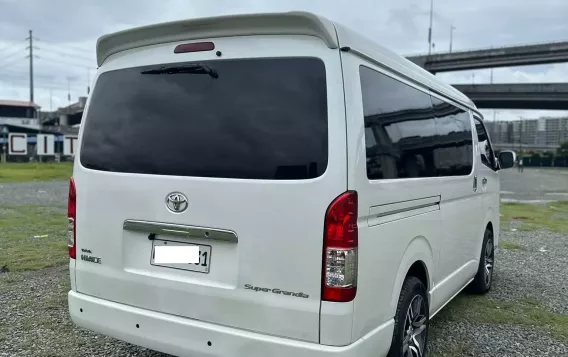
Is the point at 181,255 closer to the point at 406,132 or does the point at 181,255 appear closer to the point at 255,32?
the point at 255,32

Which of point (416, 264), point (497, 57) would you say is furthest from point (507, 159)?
point (497, 57)

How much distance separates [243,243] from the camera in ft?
8.95

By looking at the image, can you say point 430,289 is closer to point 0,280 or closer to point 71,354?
point 71,354

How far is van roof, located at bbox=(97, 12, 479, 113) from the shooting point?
2699 mm

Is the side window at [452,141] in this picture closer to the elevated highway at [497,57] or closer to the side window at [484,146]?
the side window at [484,146]

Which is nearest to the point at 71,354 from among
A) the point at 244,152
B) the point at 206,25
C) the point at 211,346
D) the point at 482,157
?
the point at 211,346

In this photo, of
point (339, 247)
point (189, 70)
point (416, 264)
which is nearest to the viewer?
point (339, 247)

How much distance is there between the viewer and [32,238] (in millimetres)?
8414

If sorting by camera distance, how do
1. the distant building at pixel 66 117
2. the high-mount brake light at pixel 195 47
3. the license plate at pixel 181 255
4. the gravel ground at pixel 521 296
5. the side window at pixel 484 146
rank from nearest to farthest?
the license plate at pixel 181 255 → the high-mount brake light at pixel 195 47 → the gravel ground at pixel 521 296 → the side window at pixel 484 146 → the distant building at pixel 66 117

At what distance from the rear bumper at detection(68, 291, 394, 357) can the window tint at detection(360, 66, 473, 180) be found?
939 mm

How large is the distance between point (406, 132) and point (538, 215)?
12.8 m

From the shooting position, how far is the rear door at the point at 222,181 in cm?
262

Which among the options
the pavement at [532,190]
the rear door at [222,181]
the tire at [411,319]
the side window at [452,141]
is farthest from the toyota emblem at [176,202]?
the pavement at [532,190]

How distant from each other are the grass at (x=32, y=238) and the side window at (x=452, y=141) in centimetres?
508
